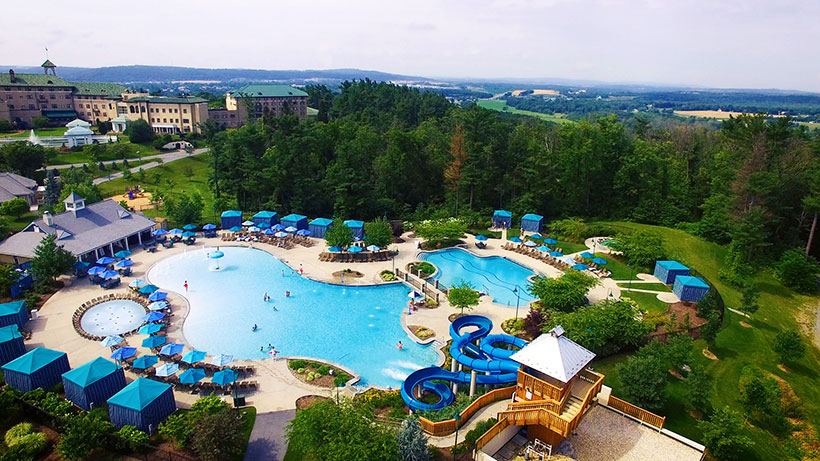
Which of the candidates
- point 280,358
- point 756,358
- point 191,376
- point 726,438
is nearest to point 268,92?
point 280,358

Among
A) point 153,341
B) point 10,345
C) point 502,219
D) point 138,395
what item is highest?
point 502,219

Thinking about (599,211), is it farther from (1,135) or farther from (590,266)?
(1,135)

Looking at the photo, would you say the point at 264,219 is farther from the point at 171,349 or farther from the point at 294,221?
the point at 171,349

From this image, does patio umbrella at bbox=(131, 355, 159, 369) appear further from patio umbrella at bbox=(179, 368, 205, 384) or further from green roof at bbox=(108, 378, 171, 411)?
green roof at bbox=(108, 378, 171, 411)

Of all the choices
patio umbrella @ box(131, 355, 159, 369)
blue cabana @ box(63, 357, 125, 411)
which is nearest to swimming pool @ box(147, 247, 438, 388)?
patio umbrella @ box(131, 355, 159, 369)

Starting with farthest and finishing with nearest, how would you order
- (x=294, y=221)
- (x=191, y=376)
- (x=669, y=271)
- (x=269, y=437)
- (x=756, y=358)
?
(x=294, y=221)
(x=669, y=271)
(x=756, y=358)
(x=191, y=376)
(x=269, y=437)
